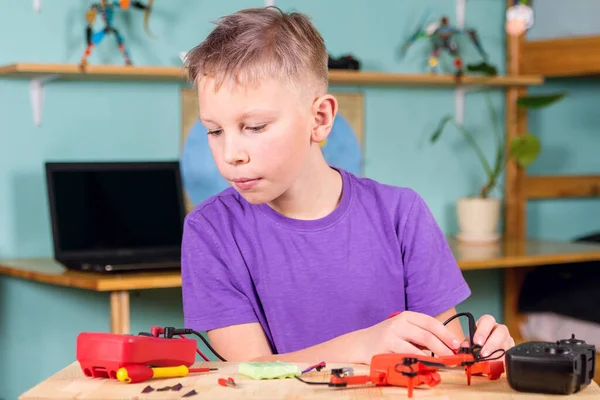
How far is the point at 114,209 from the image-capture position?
2.60 metres

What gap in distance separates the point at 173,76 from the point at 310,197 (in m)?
1.57

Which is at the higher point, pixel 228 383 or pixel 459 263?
pixel 228 383

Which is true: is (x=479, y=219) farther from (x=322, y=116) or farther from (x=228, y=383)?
(x=228, y=383)

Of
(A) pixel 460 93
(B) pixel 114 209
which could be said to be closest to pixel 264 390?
(B) pixel 114 209

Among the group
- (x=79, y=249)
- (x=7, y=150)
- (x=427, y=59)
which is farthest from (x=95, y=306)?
(x=427, y=59)

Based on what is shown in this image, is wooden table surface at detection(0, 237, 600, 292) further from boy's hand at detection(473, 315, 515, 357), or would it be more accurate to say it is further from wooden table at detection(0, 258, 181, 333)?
boy's hand at detection(473, 315, 515, 357)

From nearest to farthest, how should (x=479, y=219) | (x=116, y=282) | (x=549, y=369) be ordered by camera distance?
1. (x=549, y=369)
2. (x=116, y=282)
3. (x=479, y=219)

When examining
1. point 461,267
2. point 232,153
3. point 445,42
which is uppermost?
point 445,42

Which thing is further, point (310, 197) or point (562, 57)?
point (562, 57)

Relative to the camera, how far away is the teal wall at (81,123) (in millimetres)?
2695

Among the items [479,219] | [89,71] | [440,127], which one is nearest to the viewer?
[89,71]

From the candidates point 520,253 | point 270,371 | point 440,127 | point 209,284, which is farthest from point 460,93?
point 270,371

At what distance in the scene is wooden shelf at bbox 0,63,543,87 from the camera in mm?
2545

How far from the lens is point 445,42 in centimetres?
321
